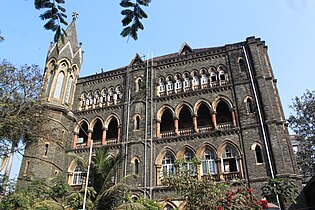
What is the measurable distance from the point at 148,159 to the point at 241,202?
33.0 ft

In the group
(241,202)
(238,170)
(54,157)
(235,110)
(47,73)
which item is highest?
(47,73)

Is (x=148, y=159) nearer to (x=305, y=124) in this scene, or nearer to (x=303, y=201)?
(x=303, y=201)

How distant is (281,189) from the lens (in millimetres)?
14203

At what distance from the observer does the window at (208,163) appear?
17.4 metres

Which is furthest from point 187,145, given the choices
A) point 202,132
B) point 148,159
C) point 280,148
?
point 280,148

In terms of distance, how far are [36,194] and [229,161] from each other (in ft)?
37.2

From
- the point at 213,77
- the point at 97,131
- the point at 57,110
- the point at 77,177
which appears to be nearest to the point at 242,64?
the point at 213,77

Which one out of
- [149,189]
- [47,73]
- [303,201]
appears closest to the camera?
[303,201]

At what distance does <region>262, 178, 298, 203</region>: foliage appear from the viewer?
46.2ft

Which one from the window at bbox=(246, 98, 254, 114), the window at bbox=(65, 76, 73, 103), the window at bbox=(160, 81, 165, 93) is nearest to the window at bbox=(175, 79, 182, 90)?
the window at bbox=(160, 81, 165, 93)

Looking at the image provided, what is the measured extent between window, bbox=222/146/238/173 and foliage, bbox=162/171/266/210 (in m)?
5.38

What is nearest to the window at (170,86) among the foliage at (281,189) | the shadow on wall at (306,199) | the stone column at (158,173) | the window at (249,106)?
the window at (249,106)

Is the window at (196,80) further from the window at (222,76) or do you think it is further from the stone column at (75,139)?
the stone column at (75,139)

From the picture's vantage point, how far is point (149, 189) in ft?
Answer: 57.3
